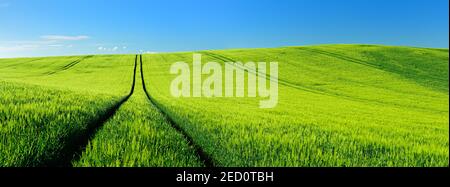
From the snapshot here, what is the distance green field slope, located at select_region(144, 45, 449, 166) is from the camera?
14.8 ft

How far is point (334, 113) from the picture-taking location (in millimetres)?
15648

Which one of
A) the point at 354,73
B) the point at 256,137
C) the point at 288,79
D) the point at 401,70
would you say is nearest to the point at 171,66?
the point at 288,79

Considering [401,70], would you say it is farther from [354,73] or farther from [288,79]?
[288,79]

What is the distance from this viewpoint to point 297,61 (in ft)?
166

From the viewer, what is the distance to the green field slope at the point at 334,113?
14.8 feet

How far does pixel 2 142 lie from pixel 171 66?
4491 cm
